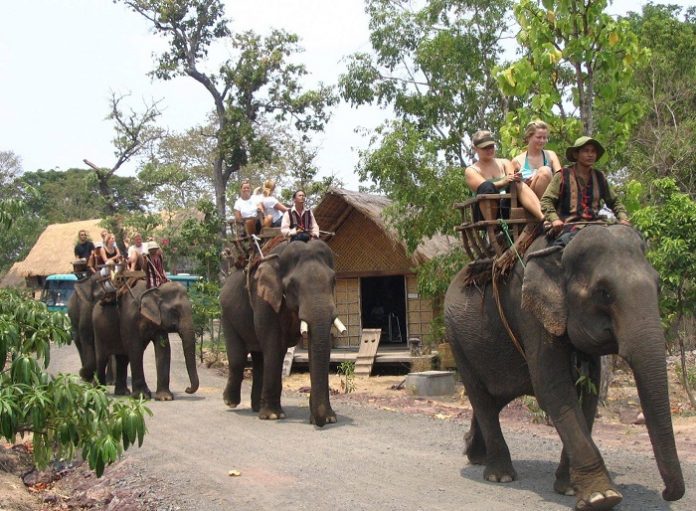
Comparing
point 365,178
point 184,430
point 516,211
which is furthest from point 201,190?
point 516,211

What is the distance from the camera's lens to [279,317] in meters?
12.2

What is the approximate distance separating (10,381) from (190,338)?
29.6 feet

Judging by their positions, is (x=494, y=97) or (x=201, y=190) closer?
(x=494, y=97)

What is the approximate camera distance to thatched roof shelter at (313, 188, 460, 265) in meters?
20.0

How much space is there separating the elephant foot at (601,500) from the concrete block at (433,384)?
1006 cm

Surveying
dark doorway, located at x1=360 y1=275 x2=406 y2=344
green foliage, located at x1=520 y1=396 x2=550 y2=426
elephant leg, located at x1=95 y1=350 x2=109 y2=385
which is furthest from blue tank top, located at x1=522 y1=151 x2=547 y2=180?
dark doorway, located at x1=360 y1=275 x2=406 y2=344

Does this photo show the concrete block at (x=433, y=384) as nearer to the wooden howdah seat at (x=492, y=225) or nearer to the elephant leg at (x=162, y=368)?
the elephant leg at (x=162, y=368)

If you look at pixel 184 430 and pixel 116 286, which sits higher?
pixel 116 286

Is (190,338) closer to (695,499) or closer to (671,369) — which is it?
(695,499)

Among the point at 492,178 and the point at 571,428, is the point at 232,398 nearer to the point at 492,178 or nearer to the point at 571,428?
the point at 492,178

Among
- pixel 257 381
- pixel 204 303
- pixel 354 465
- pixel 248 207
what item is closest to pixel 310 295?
pixel 257 381

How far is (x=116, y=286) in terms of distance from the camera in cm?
1620

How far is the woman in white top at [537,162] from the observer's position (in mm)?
7969

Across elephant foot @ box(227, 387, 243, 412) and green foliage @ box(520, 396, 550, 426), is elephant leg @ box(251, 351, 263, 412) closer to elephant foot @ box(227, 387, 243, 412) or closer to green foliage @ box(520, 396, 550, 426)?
elephant foot @ box(227, 387, 243, 412)
